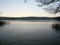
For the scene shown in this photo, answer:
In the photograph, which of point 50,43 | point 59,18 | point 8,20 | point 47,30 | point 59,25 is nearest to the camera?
point 59,18

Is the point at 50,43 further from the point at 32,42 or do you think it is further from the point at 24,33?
the point at 24,33

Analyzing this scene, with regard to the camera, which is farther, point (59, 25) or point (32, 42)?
point (32, 42)

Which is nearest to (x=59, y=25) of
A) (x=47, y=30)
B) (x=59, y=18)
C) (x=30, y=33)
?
(x=59, y=18)

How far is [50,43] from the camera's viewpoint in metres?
4.30

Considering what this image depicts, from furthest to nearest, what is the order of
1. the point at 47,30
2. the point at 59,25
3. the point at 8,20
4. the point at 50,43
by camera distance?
1. the point at 47,30
2. the point at 50,43
3. the point at 8,20
4. the point at 59,25

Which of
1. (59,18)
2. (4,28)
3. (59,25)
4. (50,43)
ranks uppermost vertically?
(59,18)

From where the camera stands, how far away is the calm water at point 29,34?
436cm

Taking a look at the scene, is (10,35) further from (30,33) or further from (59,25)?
(59,25)

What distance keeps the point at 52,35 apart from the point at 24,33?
941 millimetres

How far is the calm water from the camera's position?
4363mm

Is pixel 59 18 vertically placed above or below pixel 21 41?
above

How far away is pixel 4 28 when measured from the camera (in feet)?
16.3

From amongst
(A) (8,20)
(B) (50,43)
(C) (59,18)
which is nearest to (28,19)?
(A) (8,20)

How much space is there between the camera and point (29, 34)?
4.95 m
